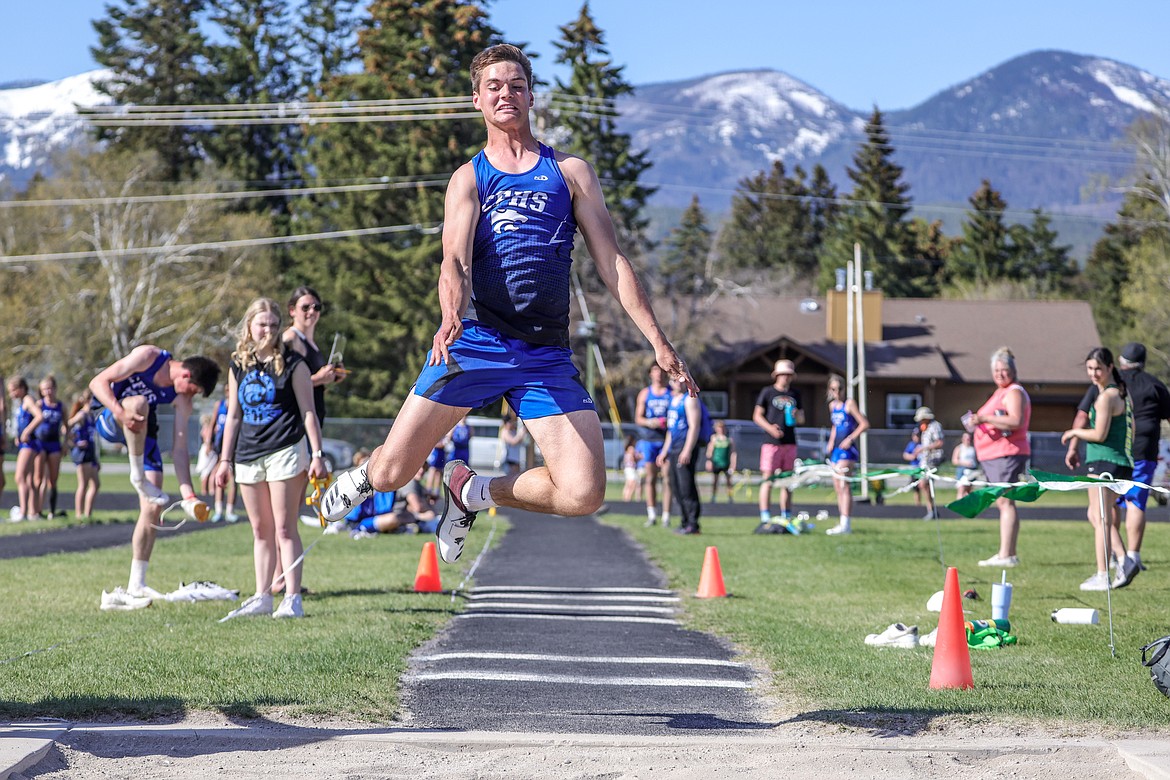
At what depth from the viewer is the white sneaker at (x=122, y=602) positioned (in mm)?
9383

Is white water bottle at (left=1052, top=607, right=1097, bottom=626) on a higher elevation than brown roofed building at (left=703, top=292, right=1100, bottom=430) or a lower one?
lower

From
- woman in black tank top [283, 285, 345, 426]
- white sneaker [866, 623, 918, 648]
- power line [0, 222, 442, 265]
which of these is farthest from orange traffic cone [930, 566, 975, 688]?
power line [0, 222, 442, 265]

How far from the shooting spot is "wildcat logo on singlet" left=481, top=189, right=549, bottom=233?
5.74 metres

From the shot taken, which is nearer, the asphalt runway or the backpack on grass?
the asphalt runway

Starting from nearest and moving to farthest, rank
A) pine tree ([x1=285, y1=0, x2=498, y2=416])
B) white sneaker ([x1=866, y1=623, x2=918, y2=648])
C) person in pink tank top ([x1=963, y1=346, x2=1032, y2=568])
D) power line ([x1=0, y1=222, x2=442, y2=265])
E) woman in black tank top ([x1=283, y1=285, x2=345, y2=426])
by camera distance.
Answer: white sneaker ([x1=866, y1=623, x2=918, y2=648])
woman in black tank top ([x1=283, y1=285, x2=345, y2=426])
person in pink tank top ([x1=963, y1=346, x2=1032, y2=568])
power line ([x1=0, y1=222, x2=442, y2=265])
pine tree ([x1=285, y1=0, x2=498, y2=416])

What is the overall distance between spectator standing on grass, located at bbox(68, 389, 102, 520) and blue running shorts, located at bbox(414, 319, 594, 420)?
48.3 ft

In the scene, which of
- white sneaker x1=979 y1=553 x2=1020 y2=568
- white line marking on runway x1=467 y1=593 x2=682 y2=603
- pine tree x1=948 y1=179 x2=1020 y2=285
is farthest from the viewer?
pine tree x1=948 y1=179 x2=1020 y2=285

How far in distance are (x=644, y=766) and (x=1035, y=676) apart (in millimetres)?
2812

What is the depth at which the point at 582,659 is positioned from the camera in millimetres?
7773

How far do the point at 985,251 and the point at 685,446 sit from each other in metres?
73.0

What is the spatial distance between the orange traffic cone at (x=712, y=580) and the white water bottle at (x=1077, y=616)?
2.81m

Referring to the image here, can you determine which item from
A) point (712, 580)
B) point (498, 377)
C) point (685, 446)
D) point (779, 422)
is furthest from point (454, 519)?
point (779, 422)

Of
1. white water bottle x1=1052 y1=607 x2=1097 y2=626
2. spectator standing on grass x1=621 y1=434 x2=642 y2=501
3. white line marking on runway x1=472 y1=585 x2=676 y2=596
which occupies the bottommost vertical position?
spectator standing on grass x1=621 y1=434 x2=642 y2=501

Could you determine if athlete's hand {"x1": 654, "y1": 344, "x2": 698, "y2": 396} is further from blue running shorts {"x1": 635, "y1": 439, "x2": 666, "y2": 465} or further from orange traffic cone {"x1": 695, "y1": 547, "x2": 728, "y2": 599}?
blue running shorts {"x1": 635, "y1": 439, "x2": 666, "y2": 465}
